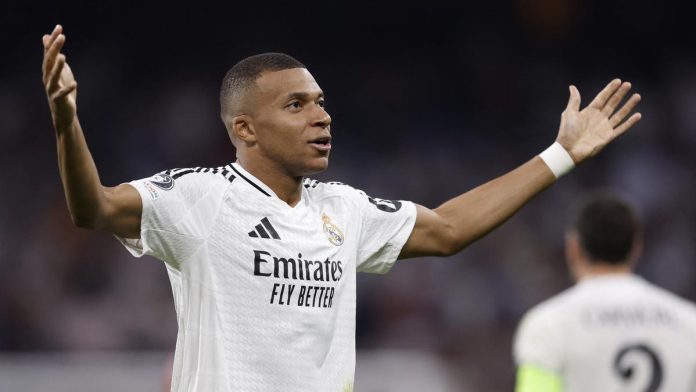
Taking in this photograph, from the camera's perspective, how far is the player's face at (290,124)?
16.2 feet

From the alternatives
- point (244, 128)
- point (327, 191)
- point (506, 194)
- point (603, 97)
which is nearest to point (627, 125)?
point (603, 97)

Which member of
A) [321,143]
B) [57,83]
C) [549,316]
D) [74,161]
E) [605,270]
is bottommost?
[549,316]

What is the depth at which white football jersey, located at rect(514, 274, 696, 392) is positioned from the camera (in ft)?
13.4

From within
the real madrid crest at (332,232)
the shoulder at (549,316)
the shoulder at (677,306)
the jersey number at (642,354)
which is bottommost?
the jersey number at (642,354)

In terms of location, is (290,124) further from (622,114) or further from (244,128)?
(622,114)

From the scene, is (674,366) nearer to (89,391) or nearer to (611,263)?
(611,263)

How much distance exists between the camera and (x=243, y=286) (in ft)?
15.1

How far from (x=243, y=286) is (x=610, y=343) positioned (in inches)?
55.8

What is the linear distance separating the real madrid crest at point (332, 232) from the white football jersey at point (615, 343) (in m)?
1.00

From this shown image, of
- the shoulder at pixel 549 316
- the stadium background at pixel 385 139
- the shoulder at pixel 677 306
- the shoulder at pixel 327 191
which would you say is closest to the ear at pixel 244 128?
the shoulder at pixel 327 191

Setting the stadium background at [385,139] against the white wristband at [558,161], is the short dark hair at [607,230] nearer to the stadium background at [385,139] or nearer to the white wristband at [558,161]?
the white wristband at [558,161]

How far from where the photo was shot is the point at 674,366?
4113 millimetres

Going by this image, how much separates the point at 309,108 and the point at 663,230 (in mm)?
8843

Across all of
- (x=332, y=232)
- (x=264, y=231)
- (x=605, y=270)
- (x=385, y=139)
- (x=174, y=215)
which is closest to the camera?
(x=605, y=270)
